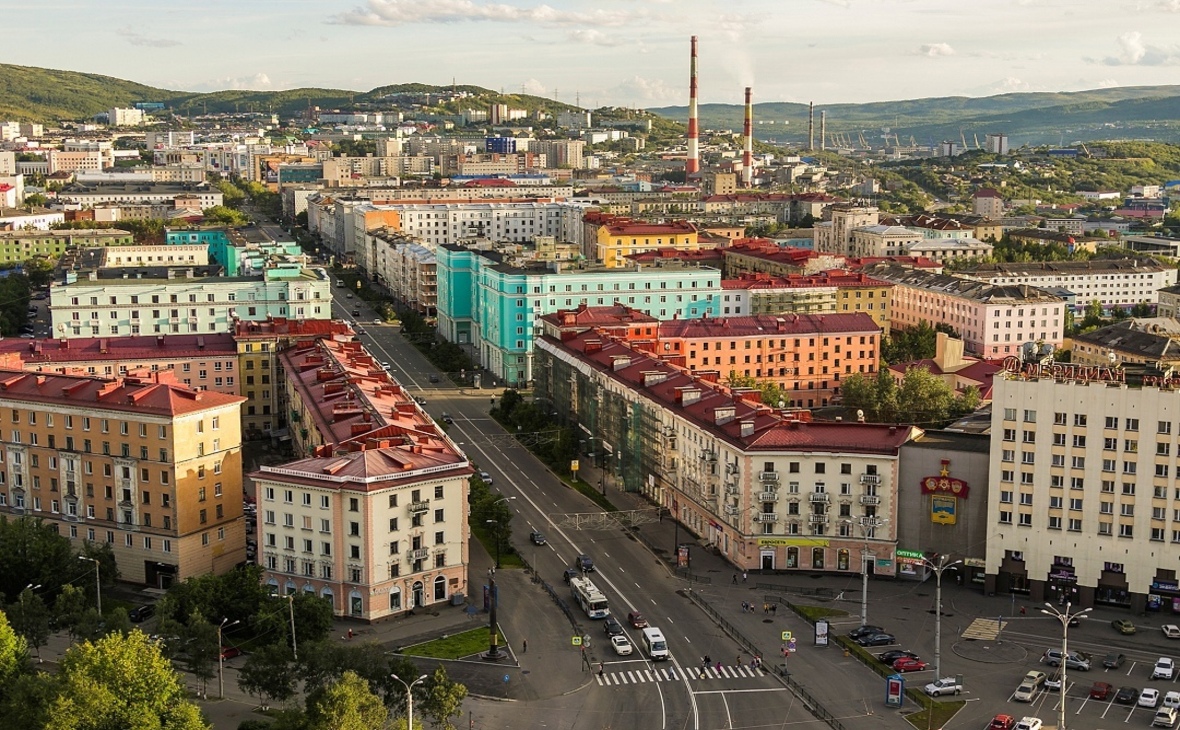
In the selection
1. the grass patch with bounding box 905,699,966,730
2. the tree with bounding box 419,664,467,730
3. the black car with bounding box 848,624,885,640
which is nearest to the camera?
the tree with bounding box 419,664,467,730

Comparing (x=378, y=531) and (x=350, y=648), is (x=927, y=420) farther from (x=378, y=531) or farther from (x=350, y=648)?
(x=350, y=648)

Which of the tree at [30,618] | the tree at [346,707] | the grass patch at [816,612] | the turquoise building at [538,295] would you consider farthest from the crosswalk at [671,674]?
the turquoise building at [538,295]

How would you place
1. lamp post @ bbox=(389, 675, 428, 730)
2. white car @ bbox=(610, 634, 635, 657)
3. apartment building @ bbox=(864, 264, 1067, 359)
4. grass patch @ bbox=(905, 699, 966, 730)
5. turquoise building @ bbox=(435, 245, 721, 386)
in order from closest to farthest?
lamp post @ bbox=(389, 675, 428, 730) < grass patch @ bbox=(905, 699, 966, 730) < white car @ bbox=(610, 634, 635, 657) < turquoise building @ bbox=(435, 245, 721, 386) < apartment building @ bbox=(864, 264, 1067, 359)

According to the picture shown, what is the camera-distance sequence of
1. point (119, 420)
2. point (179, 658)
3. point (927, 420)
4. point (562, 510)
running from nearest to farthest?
1. point (179, 658)
2. point (119, 420)
3. point (562, 510)
4. point (927, 420)

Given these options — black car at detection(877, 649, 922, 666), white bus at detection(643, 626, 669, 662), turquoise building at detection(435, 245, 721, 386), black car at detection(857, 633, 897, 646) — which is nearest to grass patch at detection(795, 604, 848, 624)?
Answer: black car at detection(857, 633, 897, 646)

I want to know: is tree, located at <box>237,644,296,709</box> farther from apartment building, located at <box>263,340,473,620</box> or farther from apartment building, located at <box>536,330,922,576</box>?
apartment building, located at <box>536,330,922,576</box>

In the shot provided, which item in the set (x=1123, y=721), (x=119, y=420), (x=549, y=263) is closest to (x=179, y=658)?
(x=119, y=420)

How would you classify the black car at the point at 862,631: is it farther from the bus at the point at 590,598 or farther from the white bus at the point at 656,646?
the bus at the point at 590,598
